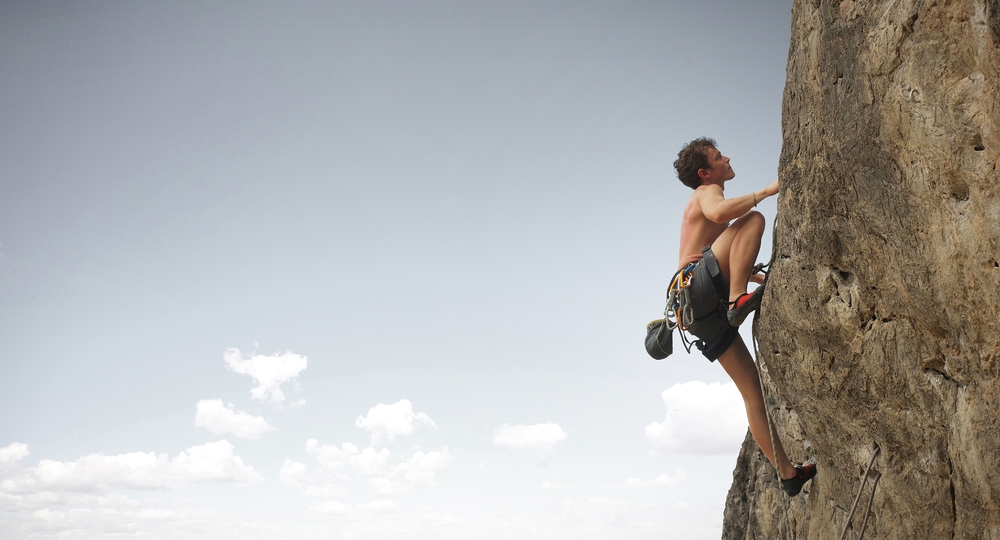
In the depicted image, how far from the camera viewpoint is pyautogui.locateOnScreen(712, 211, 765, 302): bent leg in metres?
5.04

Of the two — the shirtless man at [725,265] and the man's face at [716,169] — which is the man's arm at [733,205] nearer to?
the shirtless man at [725,265]

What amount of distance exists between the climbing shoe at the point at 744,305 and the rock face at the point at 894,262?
4.4 inches

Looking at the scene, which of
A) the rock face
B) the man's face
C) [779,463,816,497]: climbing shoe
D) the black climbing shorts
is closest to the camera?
the rock face

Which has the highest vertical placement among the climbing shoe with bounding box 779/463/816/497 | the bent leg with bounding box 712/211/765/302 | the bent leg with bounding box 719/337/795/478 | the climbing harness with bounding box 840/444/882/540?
the bent leg with bounding box 712/211/765/302

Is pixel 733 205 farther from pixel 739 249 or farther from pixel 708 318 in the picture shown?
pixel 708 318

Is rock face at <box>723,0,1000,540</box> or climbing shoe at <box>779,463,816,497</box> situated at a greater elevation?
rock face at <box>723,0,1000,540</box>

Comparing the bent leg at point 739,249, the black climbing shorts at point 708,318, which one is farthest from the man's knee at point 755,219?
the black climbing shorts at point 708,318

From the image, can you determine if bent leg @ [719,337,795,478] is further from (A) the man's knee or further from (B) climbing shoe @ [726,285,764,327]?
(A) the man's knee

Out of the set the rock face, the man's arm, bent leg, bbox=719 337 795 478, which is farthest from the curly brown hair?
bent leg, bbox=719 337 795 478

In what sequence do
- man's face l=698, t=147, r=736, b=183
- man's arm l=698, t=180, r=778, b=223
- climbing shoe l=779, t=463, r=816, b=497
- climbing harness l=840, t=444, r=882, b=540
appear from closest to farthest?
climbing harness l=840, t=444, r=882, b=540, man's arm l=698, t=180, r=778, b=223, climbing shoe l=779, t=463, r=816, b=497, man's face l=698, t=147, r=736, b=183

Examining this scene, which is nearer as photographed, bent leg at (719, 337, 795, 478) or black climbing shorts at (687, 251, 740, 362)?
black climbing shorts at (687, 251, 740, 362)

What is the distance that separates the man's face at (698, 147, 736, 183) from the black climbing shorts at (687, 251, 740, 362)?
0.85 metres

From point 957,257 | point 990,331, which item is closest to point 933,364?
point 990,331

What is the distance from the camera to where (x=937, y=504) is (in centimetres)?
414
